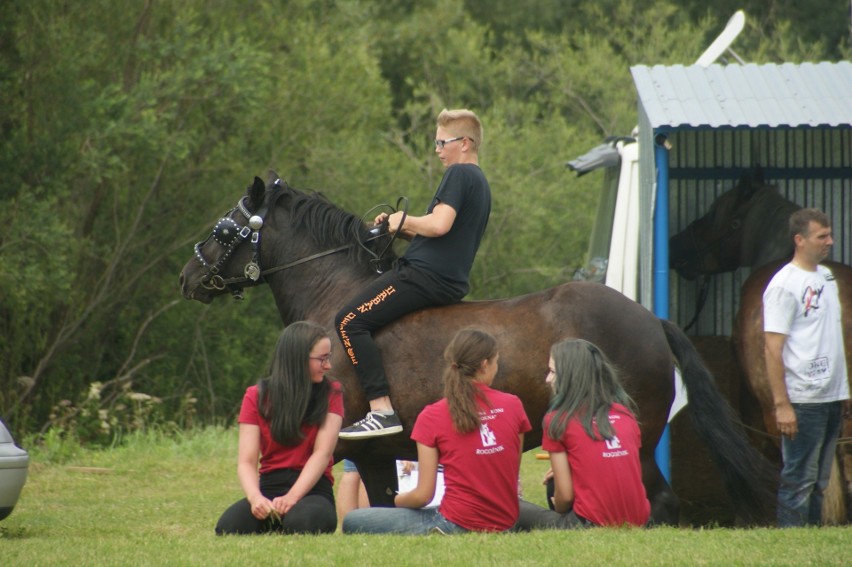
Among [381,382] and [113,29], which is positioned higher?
[113,29]

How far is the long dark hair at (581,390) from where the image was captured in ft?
18.0

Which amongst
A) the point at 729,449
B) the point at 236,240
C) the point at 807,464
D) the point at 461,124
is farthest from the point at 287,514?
the point at 807,464

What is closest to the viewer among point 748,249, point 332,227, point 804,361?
point 804,361

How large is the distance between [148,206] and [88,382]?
290 cm

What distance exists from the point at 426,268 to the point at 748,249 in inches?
133

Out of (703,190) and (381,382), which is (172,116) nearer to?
(703,190)

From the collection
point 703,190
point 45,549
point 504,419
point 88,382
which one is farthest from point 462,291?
point 88,382

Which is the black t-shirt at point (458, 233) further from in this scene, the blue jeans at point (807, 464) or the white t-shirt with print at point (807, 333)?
the blue jeans at point (807, 464)

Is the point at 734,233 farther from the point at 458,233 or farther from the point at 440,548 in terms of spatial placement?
the point at 440,548

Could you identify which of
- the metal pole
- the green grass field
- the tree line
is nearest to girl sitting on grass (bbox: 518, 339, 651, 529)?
the green grass field

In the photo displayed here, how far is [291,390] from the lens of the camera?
5676 millimetres

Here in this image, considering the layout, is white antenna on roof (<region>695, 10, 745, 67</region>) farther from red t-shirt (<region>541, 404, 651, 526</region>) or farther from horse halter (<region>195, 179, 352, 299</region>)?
red t-shirt (<region>541, 404, 651, 526</region>)

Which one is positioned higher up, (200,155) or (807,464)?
(200,155)

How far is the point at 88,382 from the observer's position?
17031 mm
